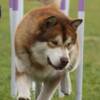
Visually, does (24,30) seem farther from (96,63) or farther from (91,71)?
(96,63)

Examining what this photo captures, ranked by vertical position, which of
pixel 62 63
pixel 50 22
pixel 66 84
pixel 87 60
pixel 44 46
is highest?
pixel 50 22

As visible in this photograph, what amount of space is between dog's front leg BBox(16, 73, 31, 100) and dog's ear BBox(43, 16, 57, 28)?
567mm

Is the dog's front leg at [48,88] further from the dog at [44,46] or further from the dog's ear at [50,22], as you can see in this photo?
the dog's ear at [50,22]

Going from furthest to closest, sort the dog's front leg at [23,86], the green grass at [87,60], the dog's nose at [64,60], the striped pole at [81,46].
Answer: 1. the green grass at [87,60]
2. the striped pole at [81,46]
3. the dog's front leg at [23,86]
4. the dog's nose at [64,60]

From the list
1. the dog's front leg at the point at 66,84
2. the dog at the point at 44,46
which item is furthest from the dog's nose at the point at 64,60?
the dog's front leg at the point at 66,84

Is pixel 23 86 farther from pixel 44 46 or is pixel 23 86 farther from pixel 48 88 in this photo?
pixel 44 46

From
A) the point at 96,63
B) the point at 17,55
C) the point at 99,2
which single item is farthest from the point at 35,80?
the point at 99,2

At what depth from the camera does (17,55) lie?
4.93 metres

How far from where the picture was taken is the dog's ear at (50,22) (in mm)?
4715

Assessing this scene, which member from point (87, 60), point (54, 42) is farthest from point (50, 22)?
point (87, 60)

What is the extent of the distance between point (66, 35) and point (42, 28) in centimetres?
22

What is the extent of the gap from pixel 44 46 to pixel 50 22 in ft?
0.70

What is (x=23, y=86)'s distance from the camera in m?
4.95

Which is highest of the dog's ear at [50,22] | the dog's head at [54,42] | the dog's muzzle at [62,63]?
the dog's ear at [50,22]
